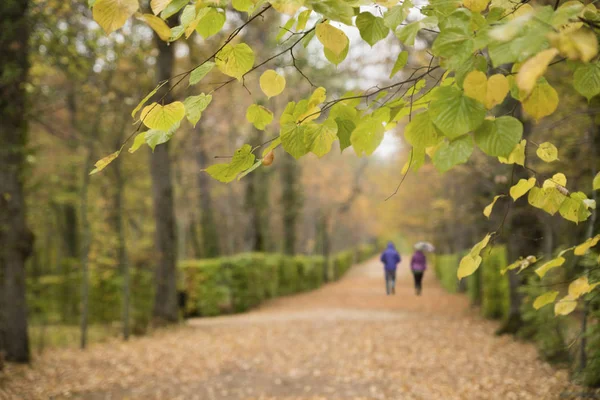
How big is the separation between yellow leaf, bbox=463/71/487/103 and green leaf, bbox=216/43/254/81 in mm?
781

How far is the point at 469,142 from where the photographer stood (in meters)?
1.28

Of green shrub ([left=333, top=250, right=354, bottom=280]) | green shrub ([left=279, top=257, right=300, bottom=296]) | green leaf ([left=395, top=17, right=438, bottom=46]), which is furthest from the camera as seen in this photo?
green shrub ([left=333, top=250, right=354, bottom=280])

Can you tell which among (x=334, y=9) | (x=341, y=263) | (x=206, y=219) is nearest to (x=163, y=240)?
(x=206, y=219)

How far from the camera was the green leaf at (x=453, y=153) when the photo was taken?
1.24 m

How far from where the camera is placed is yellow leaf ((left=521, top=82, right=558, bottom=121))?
1271mm

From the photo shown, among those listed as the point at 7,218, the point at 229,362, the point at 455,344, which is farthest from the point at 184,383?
the point at 455,344

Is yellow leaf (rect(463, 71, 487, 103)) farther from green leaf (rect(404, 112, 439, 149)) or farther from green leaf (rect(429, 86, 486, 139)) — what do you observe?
green leaf (rect(404, 112, 439, 149))

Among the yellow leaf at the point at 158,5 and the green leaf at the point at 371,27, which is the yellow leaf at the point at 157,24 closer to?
the yellow leaf at the point at 158,5

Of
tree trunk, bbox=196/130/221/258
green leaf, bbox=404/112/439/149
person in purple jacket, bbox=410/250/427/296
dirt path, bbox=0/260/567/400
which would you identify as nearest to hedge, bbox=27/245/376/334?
dirt path, bbox=0/260/567/400

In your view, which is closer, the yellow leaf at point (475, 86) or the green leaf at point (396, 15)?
the yellow leaf at point (475, 86)

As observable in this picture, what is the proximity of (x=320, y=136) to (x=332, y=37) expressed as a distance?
32 centimetres

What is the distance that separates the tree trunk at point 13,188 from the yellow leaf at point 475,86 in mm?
6861

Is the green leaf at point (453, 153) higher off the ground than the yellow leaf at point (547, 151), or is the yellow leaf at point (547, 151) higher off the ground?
the yellow leaf at point (547, 151)

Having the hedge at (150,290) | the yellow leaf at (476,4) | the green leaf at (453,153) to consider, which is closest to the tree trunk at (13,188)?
the hedge at (150,290)
